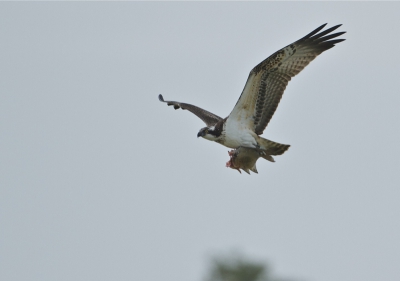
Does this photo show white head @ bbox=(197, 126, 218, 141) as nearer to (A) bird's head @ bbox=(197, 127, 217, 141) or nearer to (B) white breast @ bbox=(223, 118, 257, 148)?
(A) bird's head @ bbox=(197, 127, 217, 141)

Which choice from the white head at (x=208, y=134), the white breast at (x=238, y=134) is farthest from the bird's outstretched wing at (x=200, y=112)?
the white breast at (x=238, y=134)

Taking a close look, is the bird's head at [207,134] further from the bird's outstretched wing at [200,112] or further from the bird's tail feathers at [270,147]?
the bird's tail feathers at [270,147]

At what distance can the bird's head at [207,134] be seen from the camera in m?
16.3

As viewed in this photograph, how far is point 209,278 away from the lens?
26562 mm

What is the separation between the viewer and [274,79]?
16.1m

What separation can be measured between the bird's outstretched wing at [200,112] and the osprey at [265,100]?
0.64 metres

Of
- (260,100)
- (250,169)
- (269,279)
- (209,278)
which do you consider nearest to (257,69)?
(260,100)

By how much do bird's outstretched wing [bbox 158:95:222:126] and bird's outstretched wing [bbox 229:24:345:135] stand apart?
801mm

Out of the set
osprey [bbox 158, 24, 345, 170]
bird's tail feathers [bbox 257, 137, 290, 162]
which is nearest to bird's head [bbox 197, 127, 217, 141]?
osprey [bbox 158, 24, 345, 170]

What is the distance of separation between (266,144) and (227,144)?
1.97 ft

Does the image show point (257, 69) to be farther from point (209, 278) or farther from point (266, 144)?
point (209, 278)

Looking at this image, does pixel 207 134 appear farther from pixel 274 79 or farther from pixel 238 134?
pixel 274 79

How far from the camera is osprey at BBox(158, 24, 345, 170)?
16.0 m

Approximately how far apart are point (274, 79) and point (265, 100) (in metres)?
0.32
